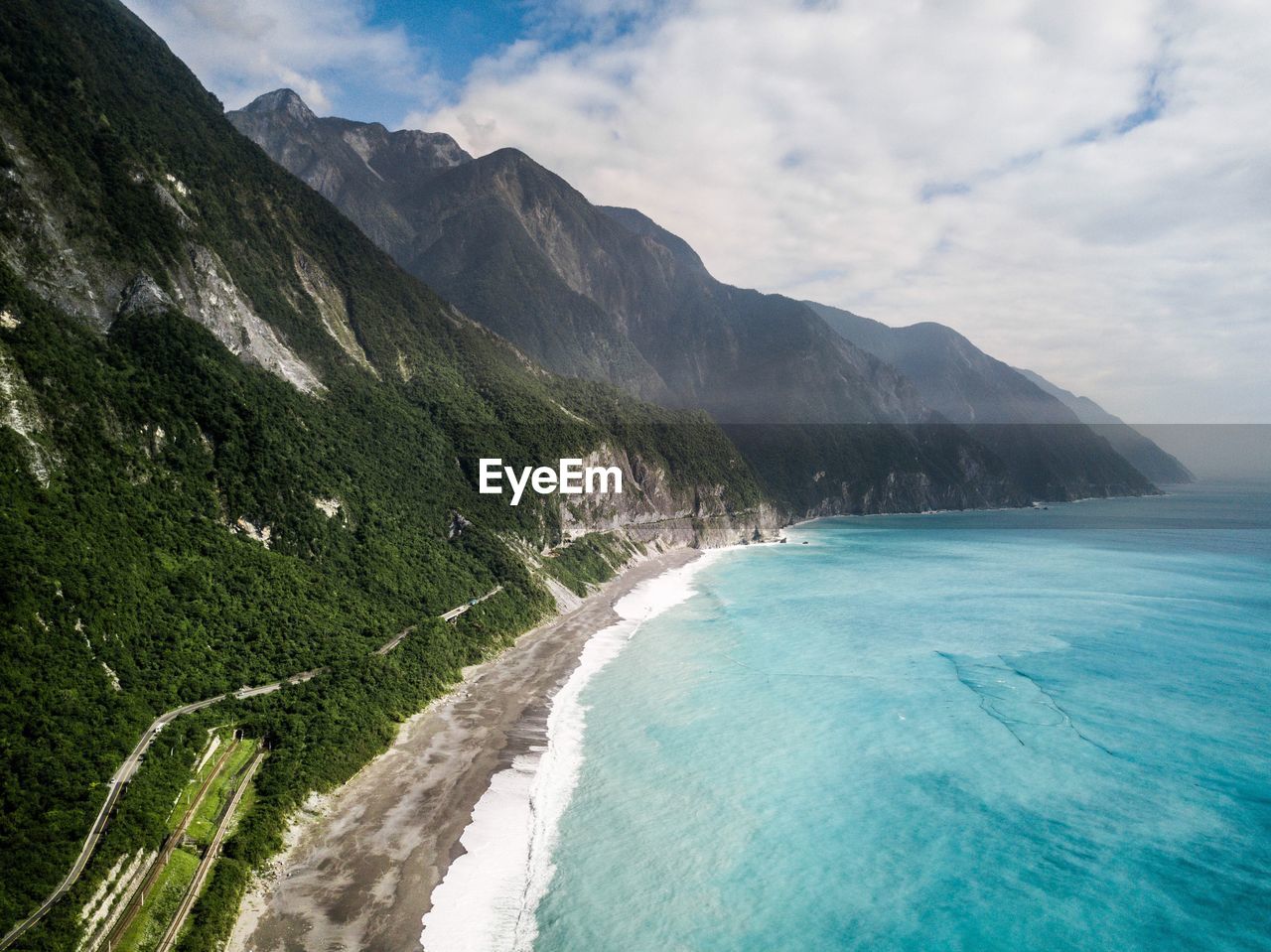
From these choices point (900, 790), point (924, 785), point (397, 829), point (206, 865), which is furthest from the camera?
point (924, 785)

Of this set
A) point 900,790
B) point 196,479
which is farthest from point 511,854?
point 196,479

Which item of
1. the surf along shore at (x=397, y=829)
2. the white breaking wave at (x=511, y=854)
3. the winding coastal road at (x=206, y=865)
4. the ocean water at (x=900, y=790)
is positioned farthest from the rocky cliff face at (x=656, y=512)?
the winding coastal road at (x=206, y=865)

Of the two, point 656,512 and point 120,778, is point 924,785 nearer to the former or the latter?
point 120,778

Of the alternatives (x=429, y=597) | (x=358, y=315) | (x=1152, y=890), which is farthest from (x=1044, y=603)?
(x=358, y=315)

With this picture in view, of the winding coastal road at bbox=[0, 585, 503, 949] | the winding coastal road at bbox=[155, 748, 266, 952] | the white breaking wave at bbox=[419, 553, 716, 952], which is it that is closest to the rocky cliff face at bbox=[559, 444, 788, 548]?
the white breaking wave at bbox=[419, 553, 716, 952]

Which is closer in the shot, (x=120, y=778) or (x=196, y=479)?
(x=120, y=778)

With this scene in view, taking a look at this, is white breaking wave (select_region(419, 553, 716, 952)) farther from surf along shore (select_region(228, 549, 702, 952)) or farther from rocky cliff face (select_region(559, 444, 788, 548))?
rocky cliff face (select_region(559, 444, 788, 548))
